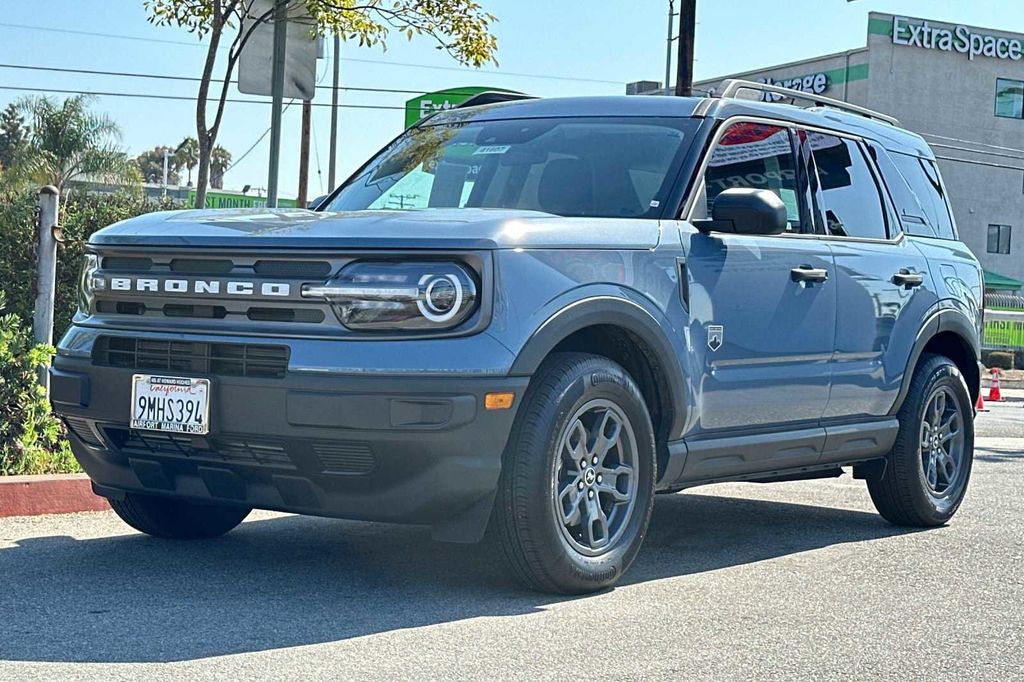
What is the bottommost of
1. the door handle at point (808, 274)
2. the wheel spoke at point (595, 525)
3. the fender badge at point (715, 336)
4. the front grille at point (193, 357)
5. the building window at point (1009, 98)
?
the wheel spoke at point (595, 525)

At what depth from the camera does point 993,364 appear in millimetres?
33531

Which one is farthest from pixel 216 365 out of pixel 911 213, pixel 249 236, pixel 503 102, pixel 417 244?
pixel 911 213

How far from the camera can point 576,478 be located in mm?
5441

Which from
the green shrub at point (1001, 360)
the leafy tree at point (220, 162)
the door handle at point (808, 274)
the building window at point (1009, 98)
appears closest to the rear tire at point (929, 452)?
the door handle at point (808, 274)

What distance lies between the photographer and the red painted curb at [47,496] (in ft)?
22.1

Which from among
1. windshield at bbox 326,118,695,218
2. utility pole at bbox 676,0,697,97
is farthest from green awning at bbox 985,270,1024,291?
windshield at bbox 326,118,695,218

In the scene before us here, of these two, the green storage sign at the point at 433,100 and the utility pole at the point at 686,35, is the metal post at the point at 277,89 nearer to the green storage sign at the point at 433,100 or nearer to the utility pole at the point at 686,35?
the utility pole at the point at 686,35

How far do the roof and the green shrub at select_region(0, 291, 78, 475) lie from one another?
226 centimetres

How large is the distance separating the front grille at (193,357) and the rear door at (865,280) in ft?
9.18

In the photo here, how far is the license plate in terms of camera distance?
5102 mm

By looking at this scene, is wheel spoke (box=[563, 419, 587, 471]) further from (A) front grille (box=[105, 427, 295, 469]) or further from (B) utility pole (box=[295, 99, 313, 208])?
(B) utility pole (box=[295, 99, 313, 208])

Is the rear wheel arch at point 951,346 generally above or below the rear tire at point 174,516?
above

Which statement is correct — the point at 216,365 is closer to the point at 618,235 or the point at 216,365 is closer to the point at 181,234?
the point at 181,234

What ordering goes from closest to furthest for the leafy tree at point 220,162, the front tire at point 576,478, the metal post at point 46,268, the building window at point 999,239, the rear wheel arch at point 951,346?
1. the front tire at point 576,478
2. the rear wheel arch at point 951,346
3. the metal post at point 46,268
4. the building window at point 999,239
5. the leafy tree at point 220,162
